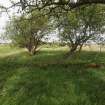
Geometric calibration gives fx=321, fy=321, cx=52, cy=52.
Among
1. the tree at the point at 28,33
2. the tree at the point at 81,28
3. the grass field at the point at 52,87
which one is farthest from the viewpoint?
the tree at the point at 28,33

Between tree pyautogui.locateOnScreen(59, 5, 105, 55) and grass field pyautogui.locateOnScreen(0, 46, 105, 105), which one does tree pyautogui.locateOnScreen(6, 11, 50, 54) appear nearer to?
tree pyautogui.locateOnScreen(59, 5, 105, 55)

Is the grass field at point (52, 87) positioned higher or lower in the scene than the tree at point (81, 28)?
lower

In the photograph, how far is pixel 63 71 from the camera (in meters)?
29.8

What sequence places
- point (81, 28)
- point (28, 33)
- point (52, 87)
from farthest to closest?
point (28, 33)
point (81, 28)
point (52, 87)

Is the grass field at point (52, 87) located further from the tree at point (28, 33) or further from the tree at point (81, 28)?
the tree at point (28, 33)

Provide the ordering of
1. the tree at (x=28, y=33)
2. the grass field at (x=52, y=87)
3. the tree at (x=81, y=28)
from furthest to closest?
the tree at (x=28, y=33)
the tree at (x=81, y=28)
the grass field at (x=52, y=87)

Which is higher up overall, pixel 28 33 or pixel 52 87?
pixel 28 33

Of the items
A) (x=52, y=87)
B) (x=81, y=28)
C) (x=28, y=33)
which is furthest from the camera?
(x=28, y=33)

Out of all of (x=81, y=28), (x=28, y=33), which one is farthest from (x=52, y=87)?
A: (x=28, y=33)

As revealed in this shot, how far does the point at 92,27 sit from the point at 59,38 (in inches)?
233

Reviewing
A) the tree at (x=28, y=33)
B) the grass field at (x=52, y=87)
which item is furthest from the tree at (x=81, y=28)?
the grass field at (x=52, y=87)

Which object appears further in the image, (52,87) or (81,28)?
(81,28)

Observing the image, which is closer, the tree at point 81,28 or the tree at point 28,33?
the tree at point 81,28

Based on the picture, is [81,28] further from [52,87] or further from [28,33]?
[52,87]
